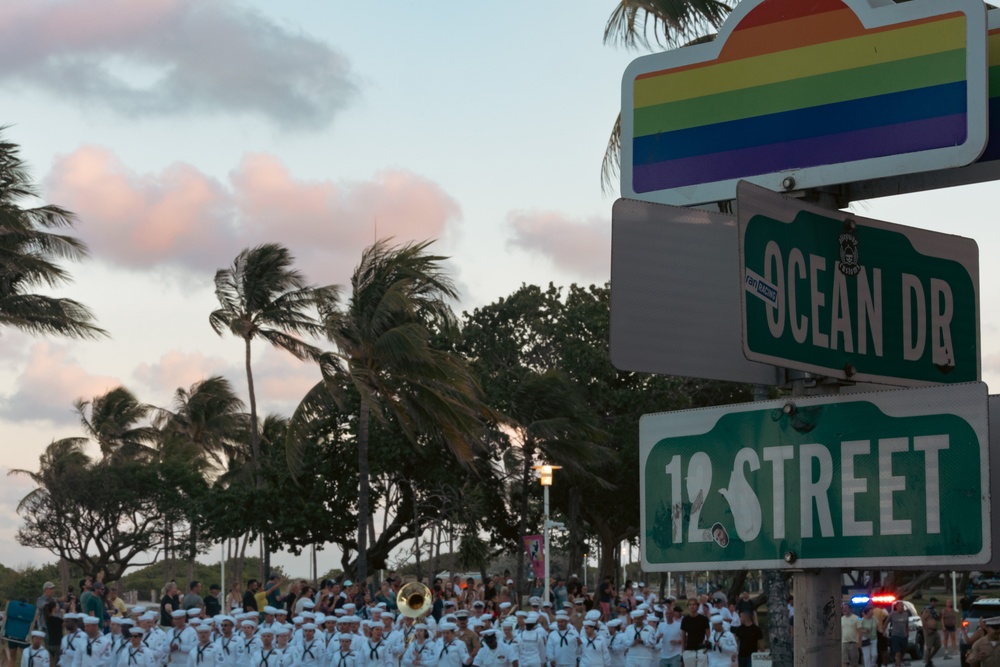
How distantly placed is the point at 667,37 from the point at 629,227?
1826cm

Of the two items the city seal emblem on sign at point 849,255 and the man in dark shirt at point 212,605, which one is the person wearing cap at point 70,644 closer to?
the man in dark shirt at point 212,605

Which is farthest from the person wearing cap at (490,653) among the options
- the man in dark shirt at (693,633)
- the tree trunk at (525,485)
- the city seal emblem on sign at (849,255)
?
the city seal emblem on sign at (849,255)

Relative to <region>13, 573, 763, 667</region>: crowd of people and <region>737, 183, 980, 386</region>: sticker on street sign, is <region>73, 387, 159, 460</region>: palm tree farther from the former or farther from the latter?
<region>737, 183, 980, 386</region>: sticker on street sign

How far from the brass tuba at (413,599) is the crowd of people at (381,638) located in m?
1.02

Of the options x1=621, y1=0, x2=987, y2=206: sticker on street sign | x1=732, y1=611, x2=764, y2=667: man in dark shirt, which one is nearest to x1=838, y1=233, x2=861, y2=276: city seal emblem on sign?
x1=621, y1=0, x2=987, y2=206: sticker on street sign

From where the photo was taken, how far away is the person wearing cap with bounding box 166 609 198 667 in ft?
78.0

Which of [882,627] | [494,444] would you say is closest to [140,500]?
[494,444]

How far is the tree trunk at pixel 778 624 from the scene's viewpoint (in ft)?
61.0

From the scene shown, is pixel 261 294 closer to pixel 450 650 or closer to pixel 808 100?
pixel 450 650

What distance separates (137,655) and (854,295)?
22345 mm

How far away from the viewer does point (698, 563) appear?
274 cm

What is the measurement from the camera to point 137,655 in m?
23.2

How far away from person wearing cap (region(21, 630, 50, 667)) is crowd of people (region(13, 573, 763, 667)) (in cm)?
2

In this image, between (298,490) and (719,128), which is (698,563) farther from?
(298,490)
